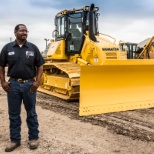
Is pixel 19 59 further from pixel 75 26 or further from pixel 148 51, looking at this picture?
pixel 148 51

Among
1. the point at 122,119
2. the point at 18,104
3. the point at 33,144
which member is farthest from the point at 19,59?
the point at 122,119

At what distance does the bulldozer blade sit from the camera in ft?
21.7

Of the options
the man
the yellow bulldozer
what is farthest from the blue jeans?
the yellow bulldozer

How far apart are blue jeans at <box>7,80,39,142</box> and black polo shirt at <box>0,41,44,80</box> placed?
13 centimetres

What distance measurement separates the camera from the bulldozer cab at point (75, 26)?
356 inches

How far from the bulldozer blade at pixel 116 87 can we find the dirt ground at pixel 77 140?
3.22 ft

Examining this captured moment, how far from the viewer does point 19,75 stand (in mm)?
4039

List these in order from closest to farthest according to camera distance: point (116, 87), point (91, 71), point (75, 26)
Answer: point (91, 71)
point (116, 87)
point (75, 26)

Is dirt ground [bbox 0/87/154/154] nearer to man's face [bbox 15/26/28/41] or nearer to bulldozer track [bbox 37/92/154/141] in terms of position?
bulldozer track [bbox 37/92/154/141]

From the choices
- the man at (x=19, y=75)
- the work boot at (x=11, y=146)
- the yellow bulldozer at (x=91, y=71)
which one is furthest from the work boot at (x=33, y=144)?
the yellow bulldozer at (x=91, y=71)

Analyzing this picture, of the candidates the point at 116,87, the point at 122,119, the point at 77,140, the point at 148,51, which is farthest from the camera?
the point at 148,51

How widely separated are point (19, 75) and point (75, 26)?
553 cm

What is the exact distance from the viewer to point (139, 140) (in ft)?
15.1

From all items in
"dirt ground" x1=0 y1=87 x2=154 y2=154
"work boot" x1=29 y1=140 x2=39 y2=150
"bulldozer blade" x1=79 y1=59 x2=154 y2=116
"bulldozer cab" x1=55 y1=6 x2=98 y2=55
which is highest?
"bulldozer cab" x1=55 y1=6 x2=98 y2=55
